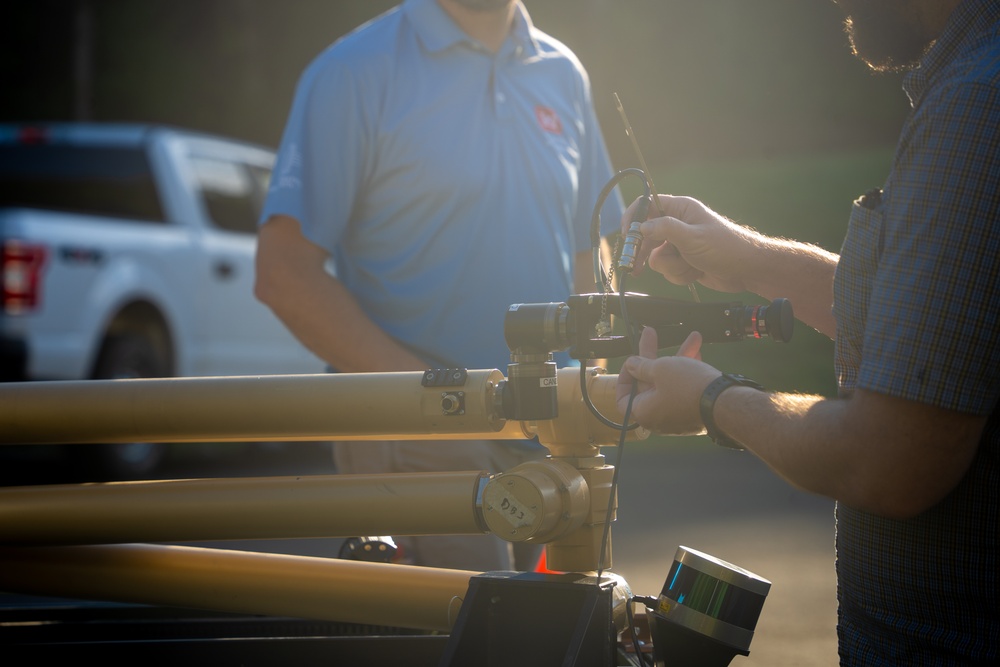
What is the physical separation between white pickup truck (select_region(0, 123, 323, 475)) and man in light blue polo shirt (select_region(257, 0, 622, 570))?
17.0ft

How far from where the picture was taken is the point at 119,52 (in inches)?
768

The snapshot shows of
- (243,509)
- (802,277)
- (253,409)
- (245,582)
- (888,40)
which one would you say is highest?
(888,40)

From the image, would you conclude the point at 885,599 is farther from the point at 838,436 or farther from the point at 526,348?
the point at 526,348

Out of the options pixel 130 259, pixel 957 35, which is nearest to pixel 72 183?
pixel 130 259

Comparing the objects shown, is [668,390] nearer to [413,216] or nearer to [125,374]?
[413,216]

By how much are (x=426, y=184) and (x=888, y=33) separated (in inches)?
55.9

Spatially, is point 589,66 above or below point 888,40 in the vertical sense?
below

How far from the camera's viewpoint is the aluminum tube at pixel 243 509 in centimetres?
216

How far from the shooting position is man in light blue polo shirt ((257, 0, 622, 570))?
313 centimetres

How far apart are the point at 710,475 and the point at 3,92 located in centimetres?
1335

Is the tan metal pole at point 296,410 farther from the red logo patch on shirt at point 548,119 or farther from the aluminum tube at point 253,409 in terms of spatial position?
the red logo patch on shirt at point 548,119

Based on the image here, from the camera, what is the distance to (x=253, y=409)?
2184mm

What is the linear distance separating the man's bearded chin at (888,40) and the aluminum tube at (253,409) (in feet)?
2.51

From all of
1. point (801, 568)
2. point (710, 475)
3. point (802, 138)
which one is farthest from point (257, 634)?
point (802, 138)
